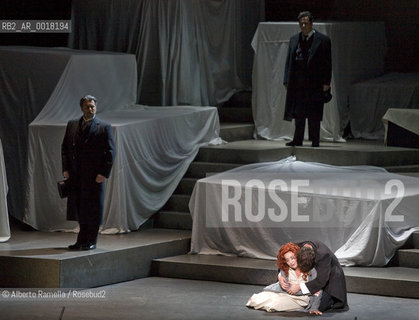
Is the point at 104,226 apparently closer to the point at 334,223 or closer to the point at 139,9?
the point at 334,223

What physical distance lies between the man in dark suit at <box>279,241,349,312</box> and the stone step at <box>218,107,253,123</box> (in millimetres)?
4828

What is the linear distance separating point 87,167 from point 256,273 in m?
1.66

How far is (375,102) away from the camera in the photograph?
510 inches

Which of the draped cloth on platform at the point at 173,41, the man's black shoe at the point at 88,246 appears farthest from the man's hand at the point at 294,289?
the draped cloth on platform at the point at 173,41

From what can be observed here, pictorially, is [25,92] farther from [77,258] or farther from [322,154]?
[322,154]

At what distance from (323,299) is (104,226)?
107 inches

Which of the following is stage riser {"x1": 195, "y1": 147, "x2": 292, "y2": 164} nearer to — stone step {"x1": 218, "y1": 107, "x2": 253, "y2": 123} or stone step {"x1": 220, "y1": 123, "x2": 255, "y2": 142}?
stone step {"x1": 220, "y1": 123, "x2": 255, "y2": 142}

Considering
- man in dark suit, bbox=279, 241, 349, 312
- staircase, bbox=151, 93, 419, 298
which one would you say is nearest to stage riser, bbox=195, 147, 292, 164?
staircase, bbox=151, 93, 419, 298

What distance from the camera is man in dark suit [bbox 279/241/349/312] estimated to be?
28.2 ft

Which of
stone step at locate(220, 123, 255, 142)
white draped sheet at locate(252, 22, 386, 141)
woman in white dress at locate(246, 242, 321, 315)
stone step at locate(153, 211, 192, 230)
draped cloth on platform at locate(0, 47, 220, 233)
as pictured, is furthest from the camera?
stone step at locate(220, 123, 255, 142)

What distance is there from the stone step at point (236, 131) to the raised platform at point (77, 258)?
2.18 metres

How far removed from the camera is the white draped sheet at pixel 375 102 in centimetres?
1284

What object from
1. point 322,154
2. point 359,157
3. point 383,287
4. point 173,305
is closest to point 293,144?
point 322,154

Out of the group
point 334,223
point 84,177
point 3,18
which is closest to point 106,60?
point 3,18
